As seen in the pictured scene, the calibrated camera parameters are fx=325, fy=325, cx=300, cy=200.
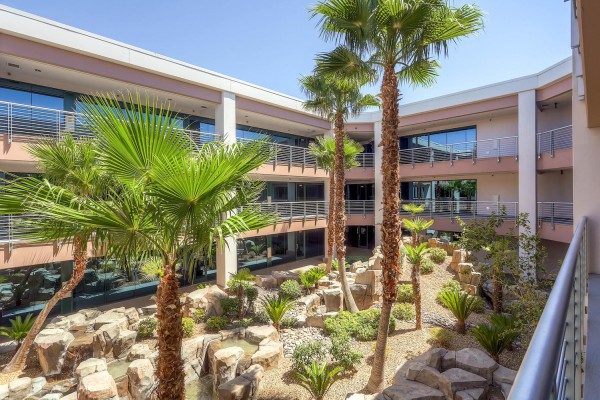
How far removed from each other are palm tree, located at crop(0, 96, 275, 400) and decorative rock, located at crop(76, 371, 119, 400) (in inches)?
153

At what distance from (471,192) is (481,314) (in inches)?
512

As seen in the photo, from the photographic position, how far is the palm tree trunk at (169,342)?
454 centimetres

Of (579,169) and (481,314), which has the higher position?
(579,169)

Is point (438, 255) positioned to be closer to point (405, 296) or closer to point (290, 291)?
point (405, 296)

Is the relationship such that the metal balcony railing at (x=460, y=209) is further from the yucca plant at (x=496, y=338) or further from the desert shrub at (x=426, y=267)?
the yucca plant at (x=496, y=338)

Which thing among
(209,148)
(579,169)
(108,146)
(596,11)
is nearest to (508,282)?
(579,169)

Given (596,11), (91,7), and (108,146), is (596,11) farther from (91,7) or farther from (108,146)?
(91,7)

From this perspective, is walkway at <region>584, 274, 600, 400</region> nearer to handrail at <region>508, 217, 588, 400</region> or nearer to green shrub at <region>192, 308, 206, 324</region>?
handrail at <region>508, 217, 588, 400</region>

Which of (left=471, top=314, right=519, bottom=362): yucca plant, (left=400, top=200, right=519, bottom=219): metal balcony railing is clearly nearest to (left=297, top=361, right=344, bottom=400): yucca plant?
(left=471, top=314, right=519, bottom=362): yucca plant

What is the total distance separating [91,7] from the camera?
11.3 m

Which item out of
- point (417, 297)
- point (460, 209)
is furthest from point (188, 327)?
point (460, 209)

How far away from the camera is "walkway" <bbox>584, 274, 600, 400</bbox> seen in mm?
2215

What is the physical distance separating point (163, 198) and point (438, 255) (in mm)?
17600

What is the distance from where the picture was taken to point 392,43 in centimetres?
786
